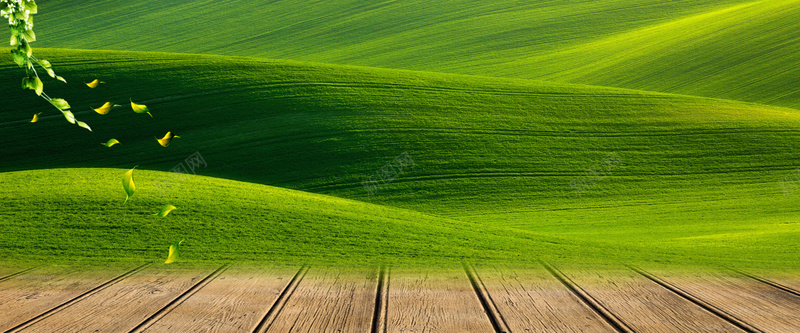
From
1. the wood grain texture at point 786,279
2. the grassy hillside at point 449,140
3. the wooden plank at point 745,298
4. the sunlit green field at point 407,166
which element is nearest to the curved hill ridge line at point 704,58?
the sunlit green field at point 407,166

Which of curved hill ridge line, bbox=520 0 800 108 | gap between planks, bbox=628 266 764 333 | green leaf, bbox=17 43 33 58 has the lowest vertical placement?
gap between planks, bbox=628 266 764 333

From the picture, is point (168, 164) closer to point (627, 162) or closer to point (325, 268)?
point (627, 162)

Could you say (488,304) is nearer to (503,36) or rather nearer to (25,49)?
(25,49)

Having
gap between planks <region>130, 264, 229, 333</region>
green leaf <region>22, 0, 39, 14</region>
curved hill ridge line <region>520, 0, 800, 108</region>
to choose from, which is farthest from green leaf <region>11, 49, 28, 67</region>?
curved hill ridge line <region>520, 0, 800, 108</region>

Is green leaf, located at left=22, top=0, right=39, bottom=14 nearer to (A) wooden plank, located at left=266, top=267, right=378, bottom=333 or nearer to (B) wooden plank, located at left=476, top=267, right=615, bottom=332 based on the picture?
(A) wooden plank, located at left=266, top=267, right=378, bottom=333

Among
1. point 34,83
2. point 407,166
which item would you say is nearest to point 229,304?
point 34,83

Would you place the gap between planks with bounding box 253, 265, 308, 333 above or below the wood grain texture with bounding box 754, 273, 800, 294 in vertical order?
below
